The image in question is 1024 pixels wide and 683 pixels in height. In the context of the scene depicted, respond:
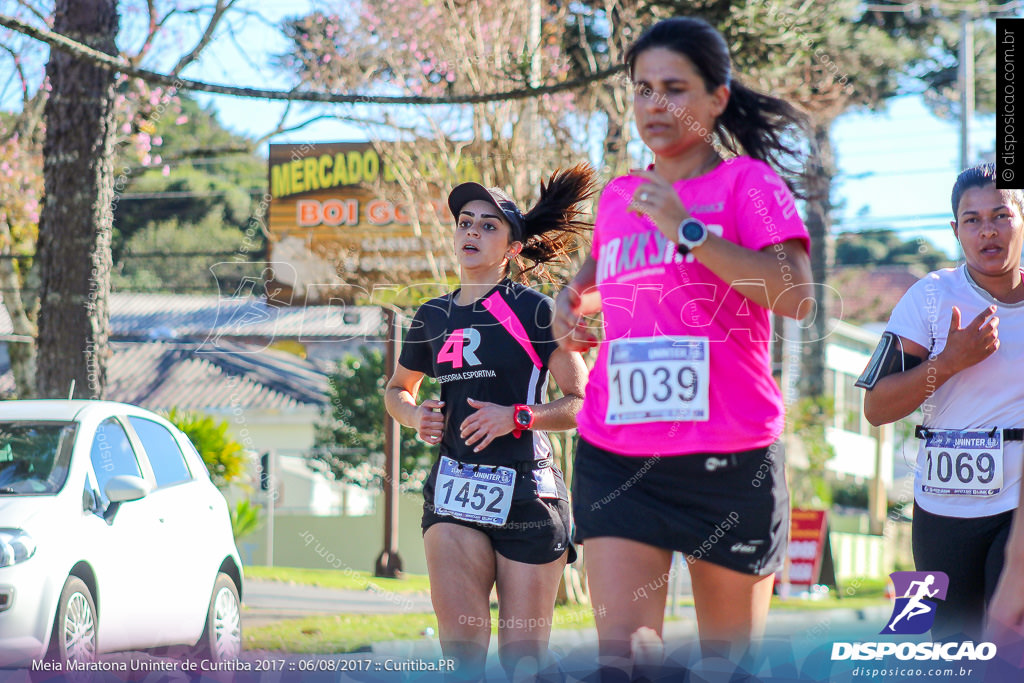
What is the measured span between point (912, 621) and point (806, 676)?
2.93ft

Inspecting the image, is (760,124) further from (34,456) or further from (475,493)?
(34,456)

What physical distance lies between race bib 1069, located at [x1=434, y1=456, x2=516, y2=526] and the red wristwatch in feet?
0.53

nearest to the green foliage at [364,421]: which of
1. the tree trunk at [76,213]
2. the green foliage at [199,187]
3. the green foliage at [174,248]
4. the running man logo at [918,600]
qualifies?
the green foliage at [174,248]

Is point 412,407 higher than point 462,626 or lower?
higher

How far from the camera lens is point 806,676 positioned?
9.82ft

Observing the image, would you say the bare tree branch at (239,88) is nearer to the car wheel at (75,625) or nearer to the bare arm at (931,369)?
the car wheel at (75,625)

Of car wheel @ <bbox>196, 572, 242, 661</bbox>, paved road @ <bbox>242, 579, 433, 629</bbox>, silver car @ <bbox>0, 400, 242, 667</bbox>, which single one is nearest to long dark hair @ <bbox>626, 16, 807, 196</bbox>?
silver car @ <bbox>0, 400, 242, 667</bbox>

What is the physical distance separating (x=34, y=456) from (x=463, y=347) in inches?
88.1

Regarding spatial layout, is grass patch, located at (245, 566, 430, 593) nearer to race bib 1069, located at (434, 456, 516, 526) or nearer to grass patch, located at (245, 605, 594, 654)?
grass patch, located at (245, 605, 594, 654)

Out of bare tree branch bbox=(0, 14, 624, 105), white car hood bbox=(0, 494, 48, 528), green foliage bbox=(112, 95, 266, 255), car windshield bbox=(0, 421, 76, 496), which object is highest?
green foliage bbox=(112, 95, 266, 255)

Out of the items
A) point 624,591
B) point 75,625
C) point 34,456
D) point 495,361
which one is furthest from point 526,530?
point 34,456

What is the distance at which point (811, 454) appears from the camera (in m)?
23.5

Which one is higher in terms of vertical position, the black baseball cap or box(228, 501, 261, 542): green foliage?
the black baseball cap

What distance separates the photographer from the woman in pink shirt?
9.30 ft
